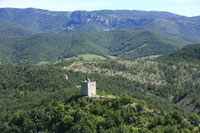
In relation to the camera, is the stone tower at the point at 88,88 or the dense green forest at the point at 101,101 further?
the stone tower at the point at 88,88

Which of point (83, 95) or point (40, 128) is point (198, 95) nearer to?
point (83, 95)

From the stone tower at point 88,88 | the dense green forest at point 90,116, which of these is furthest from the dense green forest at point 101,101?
the stone tower at point 88,88

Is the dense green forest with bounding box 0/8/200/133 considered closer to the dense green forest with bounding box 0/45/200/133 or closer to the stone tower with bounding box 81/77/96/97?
the dense green forest with bounding box 0/45/200/133

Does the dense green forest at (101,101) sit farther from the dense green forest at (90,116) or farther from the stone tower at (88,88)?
the stone tower at (88,88)

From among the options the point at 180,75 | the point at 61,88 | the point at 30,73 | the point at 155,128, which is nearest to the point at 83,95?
the point at 155,128

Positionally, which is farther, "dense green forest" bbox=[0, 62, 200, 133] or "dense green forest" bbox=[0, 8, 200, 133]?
"dense green forest" bbox=[0, 8, 200, 133]

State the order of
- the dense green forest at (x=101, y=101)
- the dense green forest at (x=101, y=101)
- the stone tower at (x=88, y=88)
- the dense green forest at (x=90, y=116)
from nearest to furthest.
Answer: the dense green forest at (x=90, y=116)
the dense green forest at (x=101, y=101)
the dense green forest at (x=101, y=101)
the stone tower at (x=88, y=88)

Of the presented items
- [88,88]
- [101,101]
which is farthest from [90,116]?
[88,88]

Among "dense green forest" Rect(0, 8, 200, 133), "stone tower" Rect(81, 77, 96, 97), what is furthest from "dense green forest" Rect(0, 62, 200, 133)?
"stone tower" Rect(81, 77, 96, 97)

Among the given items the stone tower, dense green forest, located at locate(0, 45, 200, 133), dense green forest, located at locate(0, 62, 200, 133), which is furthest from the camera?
the stone tower

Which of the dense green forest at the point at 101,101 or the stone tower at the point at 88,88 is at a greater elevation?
the stone tower at the point at 88,88

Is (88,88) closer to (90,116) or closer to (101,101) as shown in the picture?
(101,101)

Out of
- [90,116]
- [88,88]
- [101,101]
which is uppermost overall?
[88,88]

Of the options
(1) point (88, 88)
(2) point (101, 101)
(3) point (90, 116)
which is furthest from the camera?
(1) point (88, 88)
